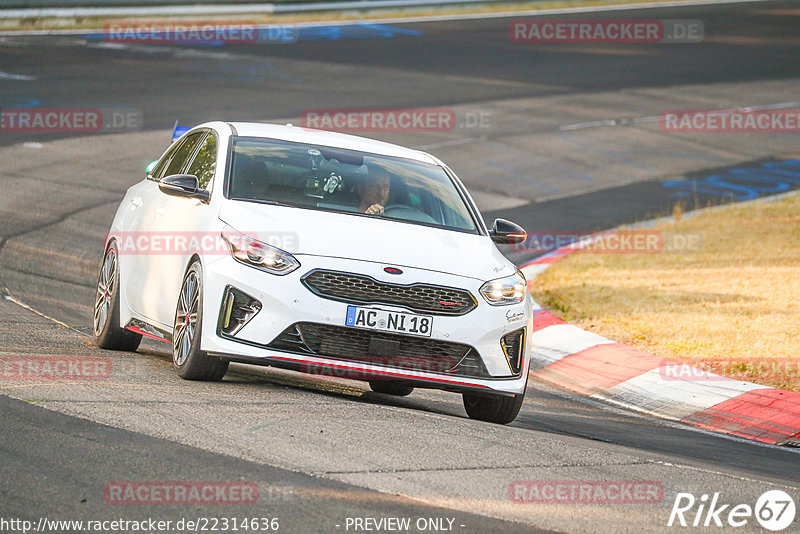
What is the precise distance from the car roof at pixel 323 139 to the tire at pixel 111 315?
137cm

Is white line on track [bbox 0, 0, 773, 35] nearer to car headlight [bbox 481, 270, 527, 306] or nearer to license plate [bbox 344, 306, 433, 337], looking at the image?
car headlight [bbox 481, 270, 527, 306]

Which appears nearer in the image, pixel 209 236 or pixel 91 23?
pixel 209 236

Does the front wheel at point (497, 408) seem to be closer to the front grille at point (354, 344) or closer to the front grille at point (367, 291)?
the front grille at point (354, 344)

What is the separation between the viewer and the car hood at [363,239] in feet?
25.9

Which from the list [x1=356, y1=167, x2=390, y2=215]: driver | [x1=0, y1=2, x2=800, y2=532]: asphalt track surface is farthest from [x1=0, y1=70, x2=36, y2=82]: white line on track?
[x1=356, y1=167, x2=390, y2=215]: driver

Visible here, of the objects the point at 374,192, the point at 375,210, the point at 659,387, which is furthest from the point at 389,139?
the point at 375,210

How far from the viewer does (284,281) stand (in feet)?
25.3

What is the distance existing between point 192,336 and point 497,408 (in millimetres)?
1977

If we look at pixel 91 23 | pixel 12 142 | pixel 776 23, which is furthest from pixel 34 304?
pixel 776 23

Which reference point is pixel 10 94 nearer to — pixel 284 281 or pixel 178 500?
pixel 284 281

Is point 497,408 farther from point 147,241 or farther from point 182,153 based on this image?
point 182,153

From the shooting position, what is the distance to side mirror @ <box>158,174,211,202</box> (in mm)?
8461

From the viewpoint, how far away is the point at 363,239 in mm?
8062

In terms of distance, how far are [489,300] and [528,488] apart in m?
2.00
